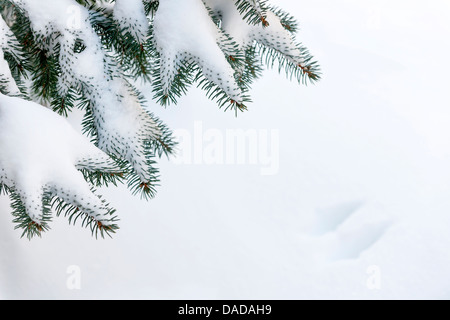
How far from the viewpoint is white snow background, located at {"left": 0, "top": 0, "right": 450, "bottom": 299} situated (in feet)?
8.39

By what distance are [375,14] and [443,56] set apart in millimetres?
688

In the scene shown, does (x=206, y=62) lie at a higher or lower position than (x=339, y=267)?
higher

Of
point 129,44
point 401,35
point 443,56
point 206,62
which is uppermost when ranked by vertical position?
point 401,35

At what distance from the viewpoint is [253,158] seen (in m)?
3.21

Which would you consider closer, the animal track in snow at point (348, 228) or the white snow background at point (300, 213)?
the white snow background at point (300, 213)

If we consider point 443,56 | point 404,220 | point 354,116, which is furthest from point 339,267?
point 443,56

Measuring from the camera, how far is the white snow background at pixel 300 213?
2.56m

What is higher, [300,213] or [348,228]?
[300,213]

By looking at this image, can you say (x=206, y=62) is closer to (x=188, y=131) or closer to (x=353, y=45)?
(x=188, y=131)

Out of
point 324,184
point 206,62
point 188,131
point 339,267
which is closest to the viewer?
point 206,62

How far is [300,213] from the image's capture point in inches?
116

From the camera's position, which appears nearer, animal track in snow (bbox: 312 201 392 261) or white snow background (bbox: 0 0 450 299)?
white snow background (bbox: 0 0 450 299)
